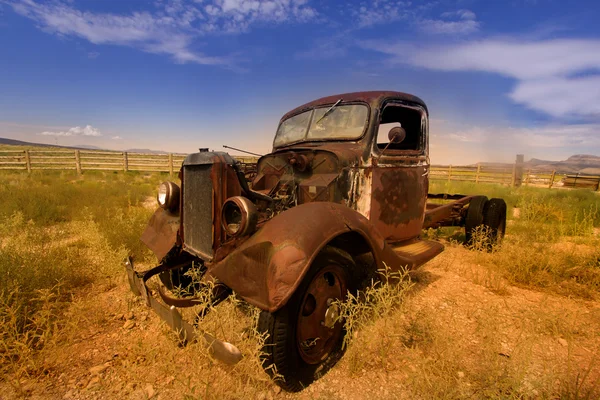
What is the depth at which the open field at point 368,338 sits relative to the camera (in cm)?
195

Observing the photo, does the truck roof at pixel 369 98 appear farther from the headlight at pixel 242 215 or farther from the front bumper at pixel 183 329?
the front bumper at pixel 183 329

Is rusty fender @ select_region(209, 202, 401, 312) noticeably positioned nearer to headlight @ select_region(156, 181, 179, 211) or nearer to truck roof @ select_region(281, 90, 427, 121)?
headlight @ select_region(156, 181, 179, 211)

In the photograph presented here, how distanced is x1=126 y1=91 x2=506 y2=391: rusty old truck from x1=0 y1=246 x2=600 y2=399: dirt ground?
0.88 ft

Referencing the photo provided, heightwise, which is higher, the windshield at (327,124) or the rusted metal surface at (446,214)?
the windshield at (327,124)

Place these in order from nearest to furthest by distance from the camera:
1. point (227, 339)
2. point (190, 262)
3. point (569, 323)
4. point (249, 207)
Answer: point (249, 207)
point (227, 339)
point (569, 323)
point (190, 262)

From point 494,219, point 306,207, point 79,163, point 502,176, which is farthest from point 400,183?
point 79,163

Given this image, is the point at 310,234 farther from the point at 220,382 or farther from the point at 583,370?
the point at 583,370

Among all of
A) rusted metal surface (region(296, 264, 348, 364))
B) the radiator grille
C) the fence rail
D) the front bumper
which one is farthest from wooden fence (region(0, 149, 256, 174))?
rusted metal surface (region(296, 264, 348, 364))

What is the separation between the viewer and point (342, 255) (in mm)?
2256

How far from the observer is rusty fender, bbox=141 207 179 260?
111 inches

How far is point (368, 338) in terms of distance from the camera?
2201 millimetres

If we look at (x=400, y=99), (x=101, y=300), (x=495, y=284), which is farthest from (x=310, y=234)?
(x=495, y=284)

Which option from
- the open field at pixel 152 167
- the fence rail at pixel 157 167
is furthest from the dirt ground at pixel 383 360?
the fence rail at pixel 157 167

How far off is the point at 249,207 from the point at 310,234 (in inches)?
18.4
